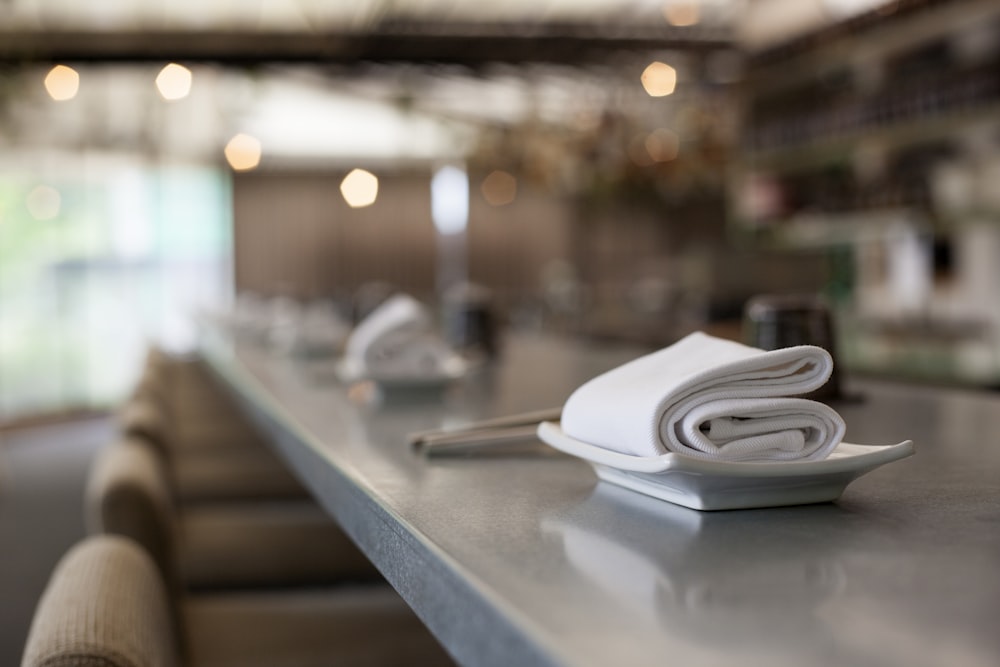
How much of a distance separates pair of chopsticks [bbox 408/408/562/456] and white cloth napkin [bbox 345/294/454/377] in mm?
651

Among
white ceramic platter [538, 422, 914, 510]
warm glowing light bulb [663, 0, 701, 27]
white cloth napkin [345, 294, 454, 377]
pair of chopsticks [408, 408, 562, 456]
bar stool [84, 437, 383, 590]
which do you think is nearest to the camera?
white ceramic platter [538, 422, 914, 510]

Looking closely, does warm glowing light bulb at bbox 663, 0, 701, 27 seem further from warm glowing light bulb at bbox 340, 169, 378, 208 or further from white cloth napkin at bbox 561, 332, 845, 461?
white cloth napkin at bbox 561, 332, 845, 461

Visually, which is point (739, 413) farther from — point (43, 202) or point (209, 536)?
point (43, 202)

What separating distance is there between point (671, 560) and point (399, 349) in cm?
133

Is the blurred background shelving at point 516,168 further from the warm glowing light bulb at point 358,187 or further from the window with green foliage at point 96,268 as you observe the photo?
the warm glowing light bulb at point 358,187

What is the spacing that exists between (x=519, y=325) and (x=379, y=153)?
3.93 meters

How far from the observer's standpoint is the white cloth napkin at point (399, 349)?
1886 mm

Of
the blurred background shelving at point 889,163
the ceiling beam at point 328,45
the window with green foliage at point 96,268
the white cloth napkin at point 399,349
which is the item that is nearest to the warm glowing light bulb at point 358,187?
the ceiling beam at point 328,45

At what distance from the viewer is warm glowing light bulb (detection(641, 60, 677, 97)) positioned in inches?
226

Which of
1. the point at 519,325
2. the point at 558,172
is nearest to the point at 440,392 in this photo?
the point at 558,172

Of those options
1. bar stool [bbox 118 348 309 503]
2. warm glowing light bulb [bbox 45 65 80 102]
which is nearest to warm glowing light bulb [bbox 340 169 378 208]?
warm glowing light bulb [bbox 45 65 80 102]

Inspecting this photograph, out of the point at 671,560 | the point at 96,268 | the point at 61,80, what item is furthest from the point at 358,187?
the point at 671,560

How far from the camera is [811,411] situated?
815 millimetres

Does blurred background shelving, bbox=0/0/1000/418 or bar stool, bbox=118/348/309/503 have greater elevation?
blurred background shelving, bbox=0/0/1000/418
